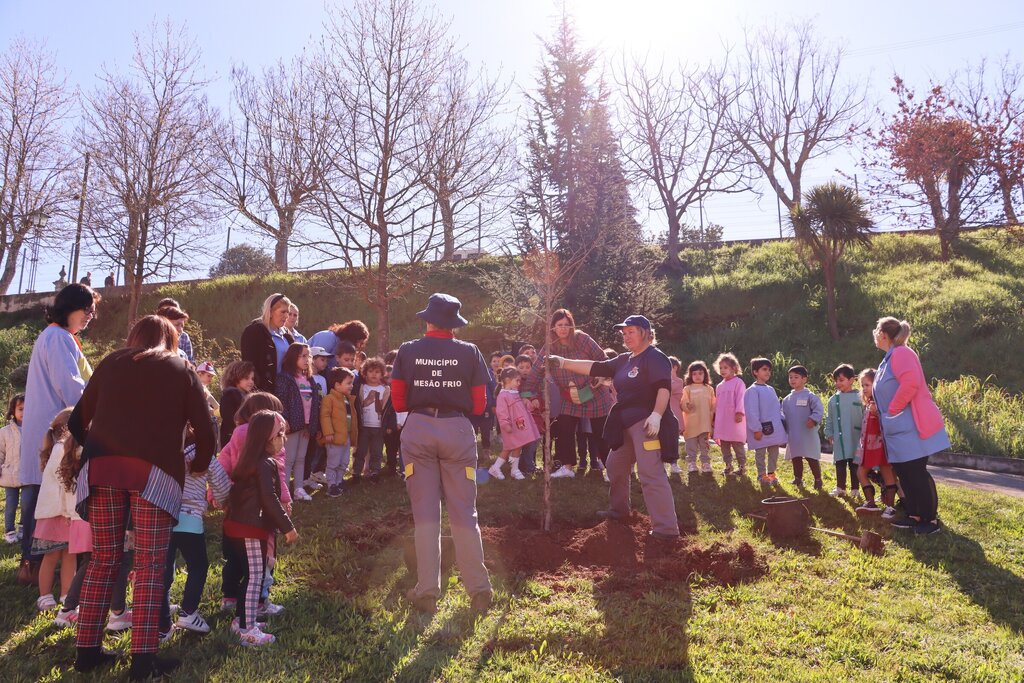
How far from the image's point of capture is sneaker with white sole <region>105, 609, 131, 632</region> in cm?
438

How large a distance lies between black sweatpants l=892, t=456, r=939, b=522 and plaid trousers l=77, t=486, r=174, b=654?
6316 millimetres

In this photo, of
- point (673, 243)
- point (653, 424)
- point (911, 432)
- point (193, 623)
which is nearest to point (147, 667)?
point (193, 623)

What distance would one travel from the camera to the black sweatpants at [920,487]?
269 inches

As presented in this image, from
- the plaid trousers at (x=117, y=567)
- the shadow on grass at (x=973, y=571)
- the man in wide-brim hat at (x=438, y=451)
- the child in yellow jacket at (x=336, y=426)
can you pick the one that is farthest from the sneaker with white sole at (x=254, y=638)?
the shadow on grass at (x=973, y=571)

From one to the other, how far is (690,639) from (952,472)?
27.0ft

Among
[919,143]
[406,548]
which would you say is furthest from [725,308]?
[406,548]

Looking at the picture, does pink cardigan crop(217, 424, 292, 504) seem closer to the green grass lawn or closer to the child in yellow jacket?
the green grass lawn

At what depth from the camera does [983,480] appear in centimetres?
1012

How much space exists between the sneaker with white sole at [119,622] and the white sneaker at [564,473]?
18.8 feet

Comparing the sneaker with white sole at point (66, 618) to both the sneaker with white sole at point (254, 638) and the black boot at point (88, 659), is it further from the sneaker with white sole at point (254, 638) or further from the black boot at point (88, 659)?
the sneaker with white sole at point (254, 638)

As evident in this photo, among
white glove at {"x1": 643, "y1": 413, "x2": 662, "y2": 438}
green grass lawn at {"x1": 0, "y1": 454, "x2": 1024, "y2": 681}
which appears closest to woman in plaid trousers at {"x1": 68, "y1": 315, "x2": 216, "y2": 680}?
green grass lawn at {"x1": 0, "y1": 454, "x2": 1024, "y2": 681}

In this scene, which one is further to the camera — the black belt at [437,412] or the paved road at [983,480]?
the paved road at [983,480]

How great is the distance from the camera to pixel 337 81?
1420cm

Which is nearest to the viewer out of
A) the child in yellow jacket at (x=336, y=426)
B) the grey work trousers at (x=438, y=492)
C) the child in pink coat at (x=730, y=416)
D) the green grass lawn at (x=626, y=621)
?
the green grass lawn at (x=626, y=621)
